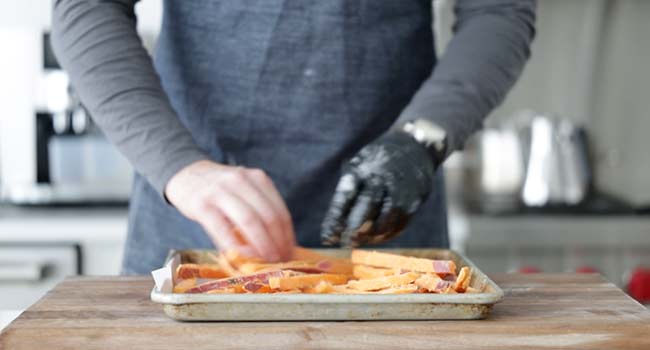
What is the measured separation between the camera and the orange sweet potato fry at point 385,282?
0.81 metres

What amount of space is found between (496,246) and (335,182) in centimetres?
107

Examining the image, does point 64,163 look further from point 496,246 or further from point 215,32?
point 215,32

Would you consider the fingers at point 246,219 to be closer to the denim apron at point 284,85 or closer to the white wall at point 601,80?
the denim apron at point 284,85

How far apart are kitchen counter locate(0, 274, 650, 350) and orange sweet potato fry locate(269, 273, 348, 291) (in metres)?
0.05

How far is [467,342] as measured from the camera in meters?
0.73

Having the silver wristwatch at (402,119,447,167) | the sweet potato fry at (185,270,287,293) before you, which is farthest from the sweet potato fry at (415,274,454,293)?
the silver wristwatch at (402,119,447,167)

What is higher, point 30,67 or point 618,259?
point 30,67

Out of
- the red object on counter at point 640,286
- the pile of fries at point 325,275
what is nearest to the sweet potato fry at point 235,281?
the pile of fries at point 325,275

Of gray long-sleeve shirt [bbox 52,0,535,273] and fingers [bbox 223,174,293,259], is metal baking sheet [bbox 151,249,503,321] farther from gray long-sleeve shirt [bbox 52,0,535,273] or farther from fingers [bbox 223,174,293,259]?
gray long-sleeve shirt [bbox 52,0,535,273]

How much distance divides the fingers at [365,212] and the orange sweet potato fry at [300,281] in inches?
3.4

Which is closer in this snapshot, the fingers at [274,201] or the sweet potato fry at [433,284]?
the sweet potato fry at [433,284]

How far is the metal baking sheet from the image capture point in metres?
0.74

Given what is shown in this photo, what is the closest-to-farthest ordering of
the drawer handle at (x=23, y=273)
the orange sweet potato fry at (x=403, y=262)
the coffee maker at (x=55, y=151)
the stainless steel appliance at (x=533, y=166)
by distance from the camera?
the orange sweet potato fry at (x=403, y=262) < the drawer handle at (x=23, y=273) < the coffee maker at (x=55, y=151) < the stainless steel appliance at (x=533, y=166)

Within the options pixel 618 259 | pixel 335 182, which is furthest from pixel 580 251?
pixel 335 182
